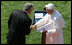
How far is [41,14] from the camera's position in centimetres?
1009

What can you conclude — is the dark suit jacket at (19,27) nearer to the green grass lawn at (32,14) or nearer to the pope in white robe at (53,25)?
the pope in white robe at (53,25)

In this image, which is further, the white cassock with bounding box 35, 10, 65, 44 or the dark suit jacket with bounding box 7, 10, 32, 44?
the white cassock with bounding box 35, 10, 65, 44

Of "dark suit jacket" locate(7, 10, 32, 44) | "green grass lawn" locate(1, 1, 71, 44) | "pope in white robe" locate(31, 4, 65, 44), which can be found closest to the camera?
"dark suit jacket" locate(7, 10, 32, 44)

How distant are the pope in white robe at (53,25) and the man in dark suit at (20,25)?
0.70 m

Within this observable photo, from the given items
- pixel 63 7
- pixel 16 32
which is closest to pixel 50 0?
pixel 63 7

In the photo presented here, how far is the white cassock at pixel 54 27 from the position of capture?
893 centimetres

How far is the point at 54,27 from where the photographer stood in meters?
8.95

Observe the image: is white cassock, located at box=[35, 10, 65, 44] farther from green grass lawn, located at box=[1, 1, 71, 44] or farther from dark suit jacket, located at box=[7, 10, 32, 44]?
green grass lawn, located at box=[1, 1, 71, 44]

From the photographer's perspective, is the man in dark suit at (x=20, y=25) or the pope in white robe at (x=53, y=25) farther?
the pope in white robe at (x=53, y=25)

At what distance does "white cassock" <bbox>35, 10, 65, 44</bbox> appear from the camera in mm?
8927

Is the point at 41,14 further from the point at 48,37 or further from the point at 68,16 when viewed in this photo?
the point at 68,16

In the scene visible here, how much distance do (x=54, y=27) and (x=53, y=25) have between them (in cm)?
6

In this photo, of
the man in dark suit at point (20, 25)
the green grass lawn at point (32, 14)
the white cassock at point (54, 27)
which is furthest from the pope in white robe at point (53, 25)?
the green grass lawn at point (32, 14)

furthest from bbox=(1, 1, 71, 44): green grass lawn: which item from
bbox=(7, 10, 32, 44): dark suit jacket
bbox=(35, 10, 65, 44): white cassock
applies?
bbox=(7, 10, 32, 44): dark suit jacket
